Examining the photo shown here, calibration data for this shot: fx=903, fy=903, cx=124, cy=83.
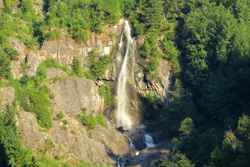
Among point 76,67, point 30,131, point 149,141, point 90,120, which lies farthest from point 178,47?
point 30,131

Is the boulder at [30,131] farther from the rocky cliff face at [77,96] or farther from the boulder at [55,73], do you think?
the boulder at [55,73]

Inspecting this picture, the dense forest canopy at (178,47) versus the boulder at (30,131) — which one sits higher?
the dense forest canopy at (178,47)

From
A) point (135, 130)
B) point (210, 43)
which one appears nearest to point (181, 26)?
point (210, 43)

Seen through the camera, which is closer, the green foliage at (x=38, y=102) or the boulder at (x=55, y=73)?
the green foliage at (x=38, y=102)

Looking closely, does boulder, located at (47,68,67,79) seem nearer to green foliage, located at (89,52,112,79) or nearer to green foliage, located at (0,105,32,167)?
green foliage, located at (89,52,112,79)

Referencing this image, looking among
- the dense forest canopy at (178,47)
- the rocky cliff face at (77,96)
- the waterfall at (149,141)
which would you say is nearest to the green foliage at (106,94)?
the rocky cliff face at (77,96)
